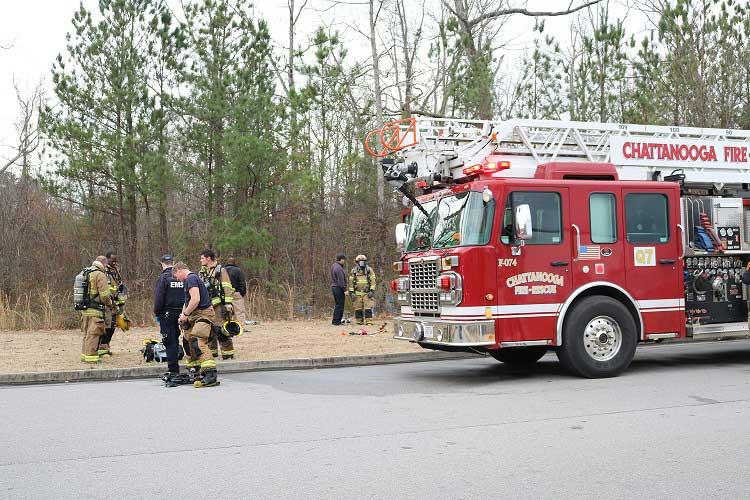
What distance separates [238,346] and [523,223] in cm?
685

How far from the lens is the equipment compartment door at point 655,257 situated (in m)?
10.4

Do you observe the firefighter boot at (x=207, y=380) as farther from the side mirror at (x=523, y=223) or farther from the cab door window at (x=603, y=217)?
the cab door window at (x=603, y=217)

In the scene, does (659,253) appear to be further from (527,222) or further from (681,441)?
(681,441)

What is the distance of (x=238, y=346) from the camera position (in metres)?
14.2

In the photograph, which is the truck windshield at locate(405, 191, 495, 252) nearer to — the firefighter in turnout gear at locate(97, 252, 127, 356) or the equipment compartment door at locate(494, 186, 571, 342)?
the equipment compartment door at locate(494, 186, 571, 342)

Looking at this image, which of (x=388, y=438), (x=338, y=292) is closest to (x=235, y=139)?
(x=338, y=292)

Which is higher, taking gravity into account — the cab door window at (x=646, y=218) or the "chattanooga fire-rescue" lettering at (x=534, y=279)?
the cab door window at (x=646, y=218)

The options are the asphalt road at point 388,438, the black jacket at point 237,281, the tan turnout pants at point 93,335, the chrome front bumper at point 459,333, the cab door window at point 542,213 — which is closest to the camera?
the asphalt road at point 388,438

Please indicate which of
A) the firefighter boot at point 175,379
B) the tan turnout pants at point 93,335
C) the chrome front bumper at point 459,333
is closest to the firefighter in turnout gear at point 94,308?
the tan turnout pants at point 93,335

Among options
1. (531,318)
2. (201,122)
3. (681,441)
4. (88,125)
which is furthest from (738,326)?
(88,125)

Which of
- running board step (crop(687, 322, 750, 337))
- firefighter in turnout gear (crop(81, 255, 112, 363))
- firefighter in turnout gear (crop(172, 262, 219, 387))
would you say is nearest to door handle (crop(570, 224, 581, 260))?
running board step (crop(687, 322, 750, 337))

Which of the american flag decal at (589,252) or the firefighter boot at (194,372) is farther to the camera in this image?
the firefighter boot at (194,372)

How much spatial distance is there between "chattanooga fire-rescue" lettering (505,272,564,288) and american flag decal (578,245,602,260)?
42 centimetres

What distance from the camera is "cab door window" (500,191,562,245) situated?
982 cm
